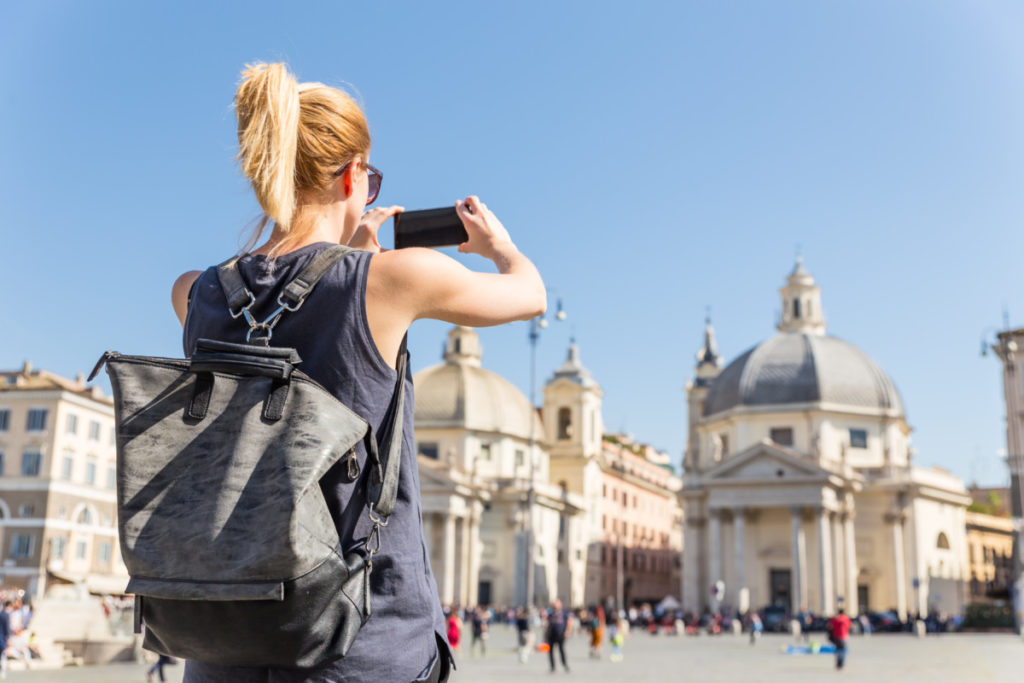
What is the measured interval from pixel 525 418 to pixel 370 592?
266ft

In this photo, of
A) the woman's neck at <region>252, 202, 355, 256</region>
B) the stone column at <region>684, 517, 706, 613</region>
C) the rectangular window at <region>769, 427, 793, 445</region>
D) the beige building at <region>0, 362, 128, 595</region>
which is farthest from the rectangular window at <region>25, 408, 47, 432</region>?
the woman's neck at <region>252, 202, 355, 256</region>

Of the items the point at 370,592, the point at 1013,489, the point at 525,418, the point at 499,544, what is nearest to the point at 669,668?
the point at 370,592

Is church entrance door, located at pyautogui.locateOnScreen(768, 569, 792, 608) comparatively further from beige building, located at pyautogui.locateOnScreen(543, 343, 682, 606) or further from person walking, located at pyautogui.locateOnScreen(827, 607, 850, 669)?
person walking, located at pyautogui.locateOnScreen(827, 607, 850, 669)

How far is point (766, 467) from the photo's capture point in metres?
61.5

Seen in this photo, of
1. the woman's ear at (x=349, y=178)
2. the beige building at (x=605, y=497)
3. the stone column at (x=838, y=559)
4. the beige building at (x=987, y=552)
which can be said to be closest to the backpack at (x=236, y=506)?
the woman's ear at (x=349, y=178)

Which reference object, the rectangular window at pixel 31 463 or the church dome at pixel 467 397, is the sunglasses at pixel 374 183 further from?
the church dome at pixel 467 397

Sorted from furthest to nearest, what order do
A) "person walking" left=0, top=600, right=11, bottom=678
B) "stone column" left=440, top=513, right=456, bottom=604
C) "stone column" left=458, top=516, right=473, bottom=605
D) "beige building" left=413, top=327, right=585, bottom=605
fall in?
1. "stone column" left=458, top=516, right=473, bottom=605
2. "beige building" left=413, top=327, right=585, bottom=605
3. "stone column" left=440, top=513, right=456, bottom=604
4. "person walking" left=0, top=600, right=11, bottom=678

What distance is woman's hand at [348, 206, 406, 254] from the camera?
2.50 m

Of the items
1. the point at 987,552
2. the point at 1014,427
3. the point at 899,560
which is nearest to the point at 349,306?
the point at 1014,427

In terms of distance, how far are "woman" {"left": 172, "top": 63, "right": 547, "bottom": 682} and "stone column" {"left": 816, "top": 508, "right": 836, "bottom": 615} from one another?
202ft

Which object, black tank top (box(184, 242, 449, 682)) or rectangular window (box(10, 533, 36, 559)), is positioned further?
rectangular window (box(10, 533, 36, 559))

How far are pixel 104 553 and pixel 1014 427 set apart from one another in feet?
163

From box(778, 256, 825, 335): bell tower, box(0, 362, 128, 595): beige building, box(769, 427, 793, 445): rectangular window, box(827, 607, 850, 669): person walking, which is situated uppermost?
box(778, 256, 825, 335): bell tower

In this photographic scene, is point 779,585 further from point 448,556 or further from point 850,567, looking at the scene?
point 448,556
